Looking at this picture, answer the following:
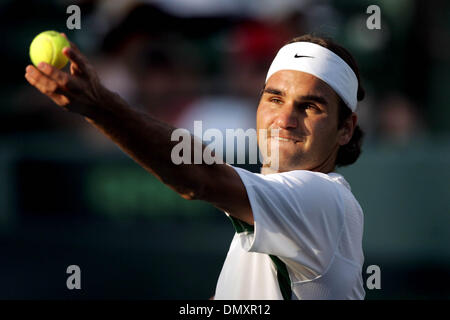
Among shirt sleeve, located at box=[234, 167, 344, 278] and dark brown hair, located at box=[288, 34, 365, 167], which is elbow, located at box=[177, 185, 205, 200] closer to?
shirt sleeve, located at box=[234, 167, 344, 278]

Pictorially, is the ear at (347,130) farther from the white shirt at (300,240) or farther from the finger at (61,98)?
the finger at (61,98)

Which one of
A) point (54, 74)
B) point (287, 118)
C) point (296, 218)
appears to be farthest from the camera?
point (287, 118)

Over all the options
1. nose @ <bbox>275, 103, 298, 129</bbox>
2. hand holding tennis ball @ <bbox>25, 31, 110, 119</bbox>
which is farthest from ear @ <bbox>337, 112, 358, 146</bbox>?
hand holding tennis ball @ <bbox>25, 31, 110, 119</bbox>

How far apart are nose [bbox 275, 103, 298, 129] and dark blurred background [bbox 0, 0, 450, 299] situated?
4.70 meters

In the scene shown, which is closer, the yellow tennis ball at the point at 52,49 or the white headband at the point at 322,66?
the yellow tennis ball at the point at 52,49

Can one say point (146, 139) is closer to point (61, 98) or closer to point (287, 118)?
point (61, 98)

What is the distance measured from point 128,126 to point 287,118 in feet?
3.68

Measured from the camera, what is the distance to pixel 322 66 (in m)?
3.60

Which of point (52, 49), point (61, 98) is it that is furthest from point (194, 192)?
point (52, 49)

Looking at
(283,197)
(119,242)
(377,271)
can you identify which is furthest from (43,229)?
(283,197)

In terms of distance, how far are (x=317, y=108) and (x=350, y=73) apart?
1.21ft

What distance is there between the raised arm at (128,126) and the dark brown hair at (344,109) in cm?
116

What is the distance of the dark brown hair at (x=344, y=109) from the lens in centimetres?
376

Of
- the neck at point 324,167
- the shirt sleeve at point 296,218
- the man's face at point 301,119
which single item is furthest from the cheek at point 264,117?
the shirt sleeve at point 296,218
